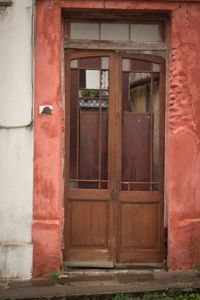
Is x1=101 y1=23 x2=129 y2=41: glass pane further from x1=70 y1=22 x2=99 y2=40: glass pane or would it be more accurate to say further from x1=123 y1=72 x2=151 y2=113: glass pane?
x1=123 y1=72 x2=151 y2=113: glass pane

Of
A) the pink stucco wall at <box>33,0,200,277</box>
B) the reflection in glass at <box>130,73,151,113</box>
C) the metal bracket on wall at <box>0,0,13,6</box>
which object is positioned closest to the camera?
the metal bracket on wall at <box>0,0,13,6</box>

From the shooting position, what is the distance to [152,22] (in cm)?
716

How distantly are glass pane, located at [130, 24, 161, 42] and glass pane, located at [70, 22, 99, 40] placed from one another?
1.68 feet

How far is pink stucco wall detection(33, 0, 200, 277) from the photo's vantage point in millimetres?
6797

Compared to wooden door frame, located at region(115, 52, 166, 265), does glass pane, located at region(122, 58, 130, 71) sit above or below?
above

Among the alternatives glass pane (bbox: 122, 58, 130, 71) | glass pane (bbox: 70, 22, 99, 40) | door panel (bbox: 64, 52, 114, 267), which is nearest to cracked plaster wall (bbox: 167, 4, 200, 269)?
glass pane (bbox: 122, 58, 130, 71)

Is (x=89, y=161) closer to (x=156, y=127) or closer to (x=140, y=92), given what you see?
(x=156, y=127)

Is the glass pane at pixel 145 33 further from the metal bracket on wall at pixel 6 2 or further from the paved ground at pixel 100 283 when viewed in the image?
the paved ground at pixel 100 283

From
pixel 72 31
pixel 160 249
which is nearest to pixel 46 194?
pixel 160 249

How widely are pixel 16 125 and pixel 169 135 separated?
6.80 feet

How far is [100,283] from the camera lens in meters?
6.47

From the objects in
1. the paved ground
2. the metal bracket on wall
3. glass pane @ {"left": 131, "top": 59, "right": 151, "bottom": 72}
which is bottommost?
the paved ground

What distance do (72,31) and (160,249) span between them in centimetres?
331

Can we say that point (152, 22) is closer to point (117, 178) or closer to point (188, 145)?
point (188, 145)
